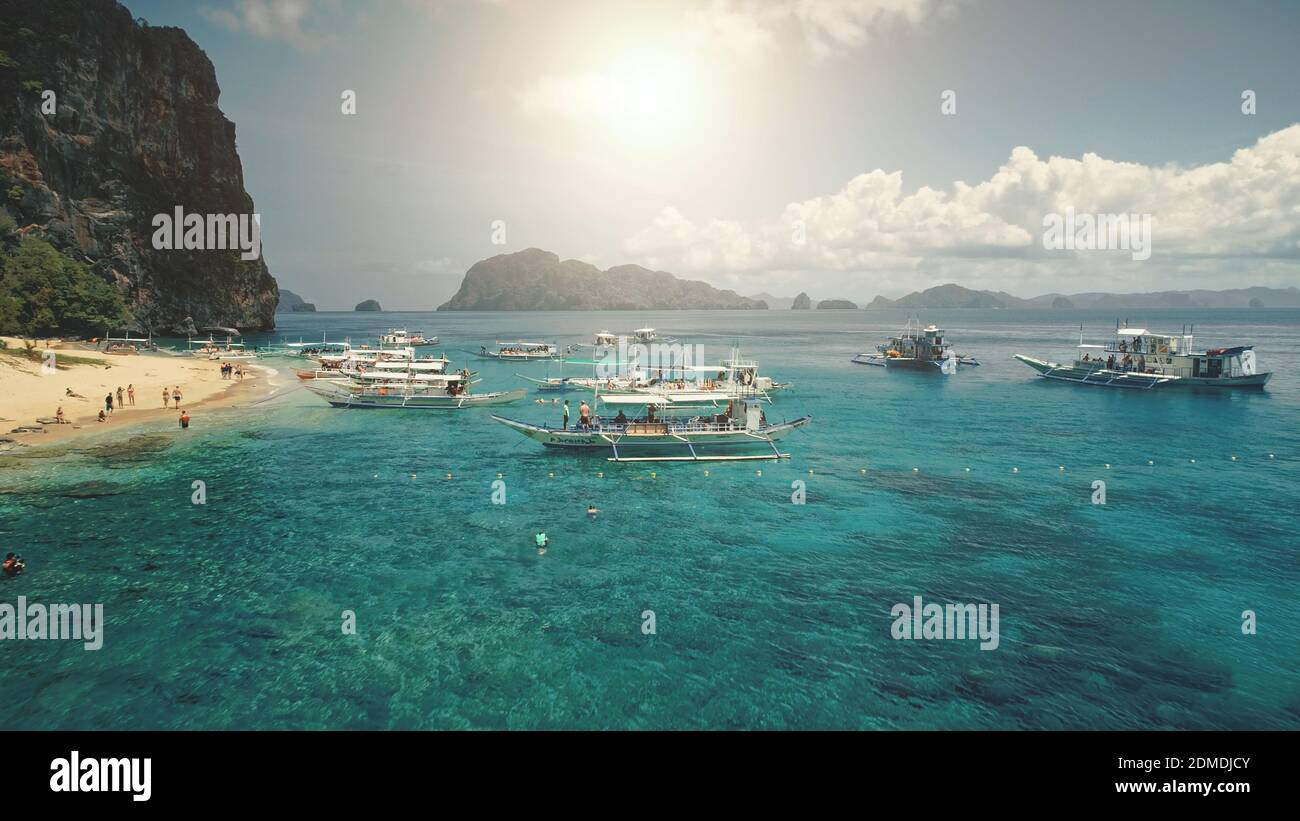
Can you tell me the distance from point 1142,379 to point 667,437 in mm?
76275

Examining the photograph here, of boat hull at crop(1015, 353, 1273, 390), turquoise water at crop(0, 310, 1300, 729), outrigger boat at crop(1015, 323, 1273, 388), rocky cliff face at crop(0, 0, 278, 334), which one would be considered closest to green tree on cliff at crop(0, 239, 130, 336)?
rocky cliff face at crop(0, 0, 278, 334)

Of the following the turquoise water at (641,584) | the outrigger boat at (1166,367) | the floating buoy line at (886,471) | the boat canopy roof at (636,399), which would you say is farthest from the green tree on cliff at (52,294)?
the outrigger boat at (1166,367)

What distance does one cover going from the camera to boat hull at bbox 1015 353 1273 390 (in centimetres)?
8369

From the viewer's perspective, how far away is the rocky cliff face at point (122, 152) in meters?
110

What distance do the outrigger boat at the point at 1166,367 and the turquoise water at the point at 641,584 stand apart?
38845 millimetres

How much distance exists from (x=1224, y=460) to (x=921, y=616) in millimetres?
42221

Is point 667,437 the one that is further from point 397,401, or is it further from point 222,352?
point 222,352

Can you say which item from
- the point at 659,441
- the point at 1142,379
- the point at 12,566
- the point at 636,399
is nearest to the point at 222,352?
the point at 636,399

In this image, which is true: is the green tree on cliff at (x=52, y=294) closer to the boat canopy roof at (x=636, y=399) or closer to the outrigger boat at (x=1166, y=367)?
the boat canopy roof at (x=636, y=399)

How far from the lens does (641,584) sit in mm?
27141

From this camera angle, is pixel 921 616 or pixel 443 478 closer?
pixel 921 616
